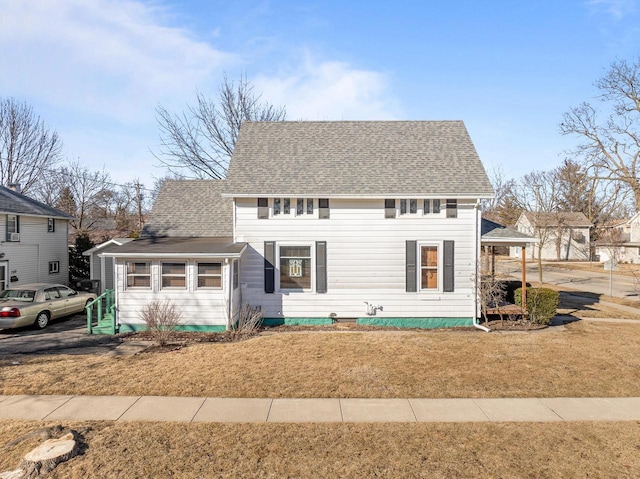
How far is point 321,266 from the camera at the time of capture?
13039 millimetres

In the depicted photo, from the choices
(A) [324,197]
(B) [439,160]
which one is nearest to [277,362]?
(A) [324,197]

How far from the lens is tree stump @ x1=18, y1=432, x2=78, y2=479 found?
4.56m

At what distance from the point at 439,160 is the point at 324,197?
4.74m

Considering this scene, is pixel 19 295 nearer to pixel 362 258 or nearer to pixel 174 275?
pixel 174 275

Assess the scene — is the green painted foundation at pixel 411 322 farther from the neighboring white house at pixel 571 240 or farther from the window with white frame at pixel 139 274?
the neighboring white house at pixel 571 240

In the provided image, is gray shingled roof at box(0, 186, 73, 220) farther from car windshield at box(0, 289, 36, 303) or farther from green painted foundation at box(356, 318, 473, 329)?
green painted foundation at box(356, 318, 473, 329)

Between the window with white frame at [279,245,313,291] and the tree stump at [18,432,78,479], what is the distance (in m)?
8.31

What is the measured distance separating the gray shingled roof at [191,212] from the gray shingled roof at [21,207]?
763 centimetres

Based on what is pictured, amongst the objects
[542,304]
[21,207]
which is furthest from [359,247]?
[21,207]

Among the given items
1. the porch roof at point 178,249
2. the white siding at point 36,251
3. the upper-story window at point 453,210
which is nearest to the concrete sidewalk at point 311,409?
the porch roof at point 178,249

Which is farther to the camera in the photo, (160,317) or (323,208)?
(323,208)

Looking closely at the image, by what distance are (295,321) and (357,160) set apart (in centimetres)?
633

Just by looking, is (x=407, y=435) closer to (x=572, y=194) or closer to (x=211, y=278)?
(x=211, y=278)

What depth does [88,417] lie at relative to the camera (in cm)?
613
